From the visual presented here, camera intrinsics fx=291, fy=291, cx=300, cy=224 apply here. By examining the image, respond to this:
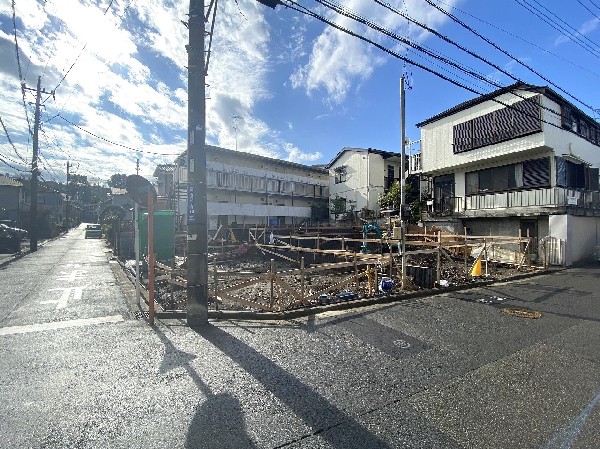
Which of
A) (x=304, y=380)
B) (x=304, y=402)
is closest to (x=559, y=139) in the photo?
(x=304, y=380)

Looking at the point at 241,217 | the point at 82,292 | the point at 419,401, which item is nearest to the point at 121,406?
the point at 419,401

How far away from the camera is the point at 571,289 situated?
9938 mm

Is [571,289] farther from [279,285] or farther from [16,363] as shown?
[16,363]

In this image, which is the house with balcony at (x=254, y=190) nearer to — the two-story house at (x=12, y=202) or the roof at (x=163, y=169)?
the roof at (x=163, y=169)

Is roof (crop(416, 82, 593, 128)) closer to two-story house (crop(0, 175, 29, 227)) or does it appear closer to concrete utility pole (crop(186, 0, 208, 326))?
concrete utility pole (crop(186, 0, 208, 326))

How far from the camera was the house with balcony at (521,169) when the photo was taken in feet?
52.6

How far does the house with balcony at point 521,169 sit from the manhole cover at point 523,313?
1109cm

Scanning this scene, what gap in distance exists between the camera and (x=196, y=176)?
6098 mm

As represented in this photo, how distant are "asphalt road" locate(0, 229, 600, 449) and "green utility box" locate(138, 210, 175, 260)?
6908 millimetres

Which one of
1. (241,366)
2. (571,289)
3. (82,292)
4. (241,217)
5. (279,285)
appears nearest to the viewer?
(241,366)

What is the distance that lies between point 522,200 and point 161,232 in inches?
798

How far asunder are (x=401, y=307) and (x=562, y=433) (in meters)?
4.66

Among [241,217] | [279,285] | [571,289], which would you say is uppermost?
[241,217]

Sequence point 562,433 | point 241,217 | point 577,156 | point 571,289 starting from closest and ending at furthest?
point 562,433
point 571,289
point 577,156
point 241,217
